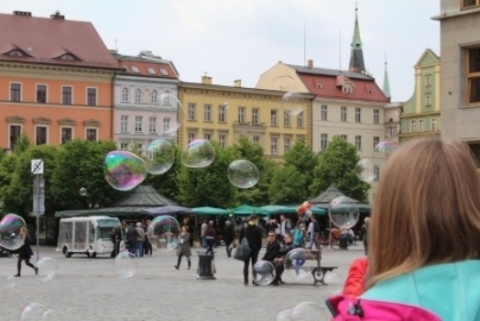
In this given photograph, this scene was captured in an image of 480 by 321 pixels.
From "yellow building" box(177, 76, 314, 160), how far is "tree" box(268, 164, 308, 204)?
10.3 m

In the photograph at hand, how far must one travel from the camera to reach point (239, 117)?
85.8 metres

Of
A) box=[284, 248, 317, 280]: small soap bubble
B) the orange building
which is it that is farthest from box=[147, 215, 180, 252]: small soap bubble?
the orange building

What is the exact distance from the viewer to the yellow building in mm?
83312

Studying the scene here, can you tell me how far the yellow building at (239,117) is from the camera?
8331 centimetres

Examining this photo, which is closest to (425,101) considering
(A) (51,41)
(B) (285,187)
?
(B) (285,187)

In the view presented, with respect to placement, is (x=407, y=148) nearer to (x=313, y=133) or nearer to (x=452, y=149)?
(x=452, y=149)

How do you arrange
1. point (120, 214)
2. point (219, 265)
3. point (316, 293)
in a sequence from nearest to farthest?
point (316, 293)
point (219, 265)
point (120, 214)

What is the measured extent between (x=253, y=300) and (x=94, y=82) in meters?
→ 60.6

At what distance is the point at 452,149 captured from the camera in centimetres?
217

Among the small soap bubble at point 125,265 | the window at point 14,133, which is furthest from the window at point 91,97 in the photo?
the small soap bubble at point 125,265

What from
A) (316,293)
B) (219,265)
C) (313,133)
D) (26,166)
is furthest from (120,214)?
(313,133)

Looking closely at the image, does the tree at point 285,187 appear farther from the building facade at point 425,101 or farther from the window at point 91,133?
the window at point 91,133

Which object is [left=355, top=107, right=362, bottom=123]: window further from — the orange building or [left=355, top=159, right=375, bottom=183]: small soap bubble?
[left=355, top=159, right=375, bottom=183]: small soap bubble

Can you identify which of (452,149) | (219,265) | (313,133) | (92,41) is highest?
(92,41)
